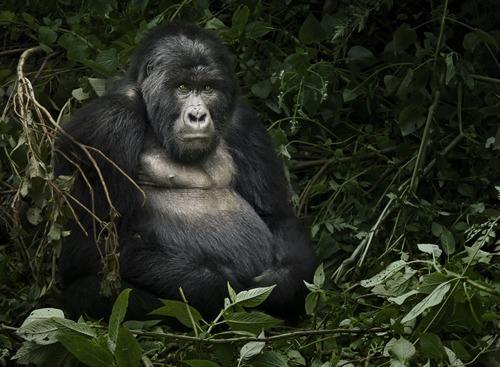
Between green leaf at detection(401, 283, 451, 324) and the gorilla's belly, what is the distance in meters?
1.35

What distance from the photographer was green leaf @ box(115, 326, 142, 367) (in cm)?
350

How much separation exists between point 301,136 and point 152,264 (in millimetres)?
1749

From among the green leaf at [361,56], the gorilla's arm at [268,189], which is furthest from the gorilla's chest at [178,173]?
the green leaf at [361,56]

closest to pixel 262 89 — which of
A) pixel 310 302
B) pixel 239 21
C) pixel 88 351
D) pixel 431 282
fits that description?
pixel 239 21

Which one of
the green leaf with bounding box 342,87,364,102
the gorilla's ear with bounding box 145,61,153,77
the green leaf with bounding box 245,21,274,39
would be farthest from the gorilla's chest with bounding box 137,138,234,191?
the green leaf with bounding box 342,87,364,102

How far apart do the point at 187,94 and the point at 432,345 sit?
1717mm

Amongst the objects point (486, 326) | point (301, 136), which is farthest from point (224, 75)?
point (486, 326)

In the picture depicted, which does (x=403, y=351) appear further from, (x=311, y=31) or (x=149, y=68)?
(x=311, y=31)

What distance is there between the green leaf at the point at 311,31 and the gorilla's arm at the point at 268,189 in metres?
0.63

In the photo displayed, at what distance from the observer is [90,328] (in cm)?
369

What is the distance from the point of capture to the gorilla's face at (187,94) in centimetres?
470

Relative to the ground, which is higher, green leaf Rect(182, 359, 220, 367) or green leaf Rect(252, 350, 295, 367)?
green leaf Rect(182, 359, 220, 367)

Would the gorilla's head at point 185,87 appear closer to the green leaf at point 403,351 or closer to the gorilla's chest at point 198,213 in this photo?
the gorilla's chest at point 198,213

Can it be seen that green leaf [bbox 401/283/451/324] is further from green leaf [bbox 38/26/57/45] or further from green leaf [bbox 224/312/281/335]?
green leaf [bbox 38/26/57/45]
